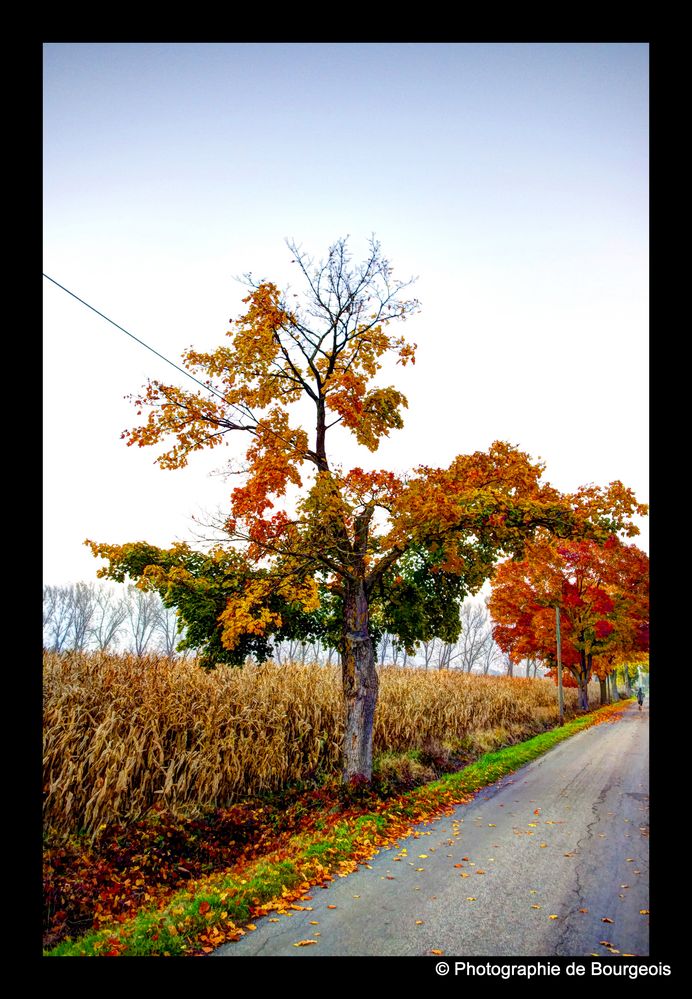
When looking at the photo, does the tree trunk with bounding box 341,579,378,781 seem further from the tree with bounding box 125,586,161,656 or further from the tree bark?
the tree with bounding box 125,586,161,656

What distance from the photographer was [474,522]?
867cm

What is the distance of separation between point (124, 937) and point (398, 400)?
846cm

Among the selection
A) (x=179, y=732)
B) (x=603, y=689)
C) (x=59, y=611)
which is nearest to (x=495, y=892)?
(x=179, y=732)

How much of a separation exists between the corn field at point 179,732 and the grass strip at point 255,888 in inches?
71.0

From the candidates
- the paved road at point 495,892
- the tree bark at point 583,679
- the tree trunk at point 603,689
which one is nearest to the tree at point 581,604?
the tree bark at point 583,679

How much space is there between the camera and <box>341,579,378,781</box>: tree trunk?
9.48 metres

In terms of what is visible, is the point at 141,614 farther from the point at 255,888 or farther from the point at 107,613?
the point at 255,888

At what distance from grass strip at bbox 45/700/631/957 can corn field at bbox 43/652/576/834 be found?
71.0 inches

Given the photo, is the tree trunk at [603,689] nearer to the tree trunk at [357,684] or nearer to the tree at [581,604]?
the tree at [581,604]

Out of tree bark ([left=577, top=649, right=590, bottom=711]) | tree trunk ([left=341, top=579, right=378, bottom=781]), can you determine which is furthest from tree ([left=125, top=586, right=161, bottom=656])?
tree trunk ([left=341, top=579, right=378, bottom=781])

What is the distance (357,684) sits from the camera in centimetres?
960
